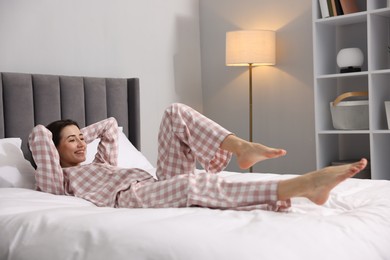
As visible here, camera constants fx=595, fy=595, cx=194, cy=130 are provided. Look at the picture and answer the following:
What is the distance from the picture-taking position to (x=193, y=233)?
5.02 ft

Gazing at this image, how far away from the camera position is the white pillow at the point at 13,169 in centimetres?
261

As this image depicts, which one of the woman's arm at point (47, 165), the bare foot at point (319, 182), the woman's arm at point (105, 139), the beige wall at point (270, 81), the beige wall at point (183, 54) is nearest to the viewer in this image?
the bare foot at point (319, 182)

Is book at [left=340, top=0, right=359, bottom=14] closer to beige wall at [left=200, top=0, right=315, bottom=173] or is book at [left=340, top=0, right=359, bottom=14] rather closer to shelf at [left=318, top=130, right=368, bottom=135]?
beige wall at [left=200, top=0, right=315, bottom=173]

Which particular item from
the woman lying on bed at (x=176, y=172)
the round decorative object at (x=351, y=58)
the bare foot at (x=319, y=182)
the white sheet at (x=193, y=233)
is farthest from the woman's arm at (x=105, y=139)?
the round decorative object at (x=351, y=58)

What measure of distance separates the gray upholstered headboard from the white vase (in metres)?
1.31

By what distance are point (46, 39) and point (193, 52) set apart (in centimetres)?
142

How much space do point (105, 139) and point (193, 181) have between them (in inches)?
35.7

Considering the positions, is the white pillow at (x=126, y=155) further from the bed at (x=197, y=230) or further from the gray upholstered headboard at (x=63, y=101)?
the bed at (x=197, y=230)

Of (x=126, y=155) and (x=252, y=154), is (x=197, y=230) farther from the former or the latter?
(x=126, y=155)

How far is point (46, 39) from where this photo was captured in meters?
3.50

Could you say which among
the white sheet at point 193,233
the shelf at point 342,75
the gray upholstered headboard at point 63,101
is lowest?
the white sheet at point 193,233

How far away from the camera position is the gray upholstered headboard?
3096mm

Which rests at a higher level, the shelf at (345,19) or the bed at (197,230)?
the shelf at (345,19)

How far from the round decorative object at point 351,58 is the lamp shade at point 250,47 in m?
0.55
